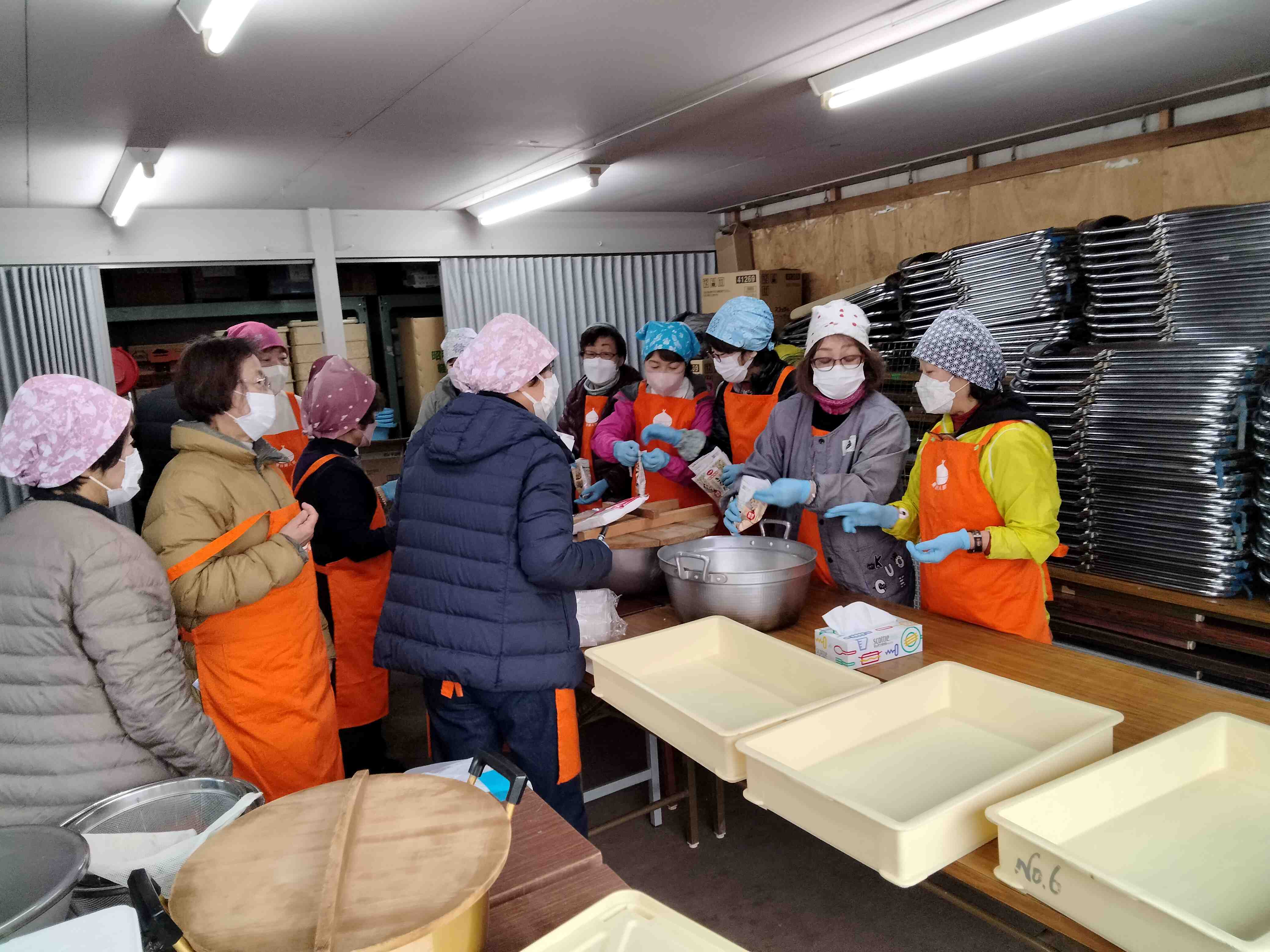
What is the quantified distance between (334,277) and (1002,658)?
17.2 ft

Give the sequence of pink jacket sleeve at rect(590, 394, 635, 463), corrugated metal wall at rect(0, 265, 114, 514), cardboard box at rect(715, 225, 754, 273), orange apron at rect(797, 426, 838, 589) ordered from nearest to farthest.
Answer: orange apron at rect(797, 426, 838, 589) < pink jacket sleeve at rect(590, 394, 635, 463) < corrugated metal wall at rect(0, 265, 114, 514) < cardboard box at rect(715, 225, 754, 273)

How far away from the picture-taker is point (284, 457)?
2.69m

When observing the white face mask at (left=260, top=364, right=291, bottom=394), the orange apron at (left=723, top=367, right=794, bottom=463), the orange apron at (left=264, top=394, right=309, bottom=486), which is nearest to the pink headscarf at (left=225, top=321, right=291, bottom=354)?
the white face mask at (left=260, top=364, right=291, bottom=394)

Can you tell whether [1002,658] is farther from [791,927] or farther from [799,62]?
[799,62]

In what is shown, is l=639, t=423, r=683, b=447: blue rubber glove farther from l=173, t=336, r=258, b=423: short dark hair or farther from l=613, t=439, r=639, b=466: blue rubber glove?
l=173, t=336, r=258, b=423: short dark hair

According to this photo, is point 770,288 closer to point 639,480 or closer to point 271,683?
point 639,480

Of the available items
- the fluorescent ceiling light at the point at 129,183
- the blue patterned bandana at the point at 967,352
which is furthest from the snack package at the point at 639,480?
the fluorescent ceiling light at the point at 129,183

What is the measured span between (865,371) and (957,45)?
43.2 inches

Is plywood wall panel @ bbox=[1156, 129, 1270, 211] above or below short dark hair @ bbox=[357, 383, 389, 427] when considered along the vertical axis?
above

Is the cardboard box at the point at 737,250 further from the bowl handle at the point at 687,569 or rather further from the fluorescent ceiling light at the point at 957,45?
the bowl handle at the point at 687,569

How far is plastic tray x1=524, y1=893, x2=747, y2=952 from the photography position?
1.11 m

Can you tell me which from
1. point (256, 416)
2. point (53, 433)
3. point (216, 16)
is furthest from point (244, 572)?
point (216, 16)

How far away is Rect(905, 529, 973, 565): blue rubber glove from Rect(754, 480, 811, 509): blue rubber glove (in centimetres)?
44

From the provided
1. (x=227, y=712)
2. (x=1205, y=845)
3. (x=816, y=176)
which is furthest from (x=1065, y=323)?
(x=227, y=712)
